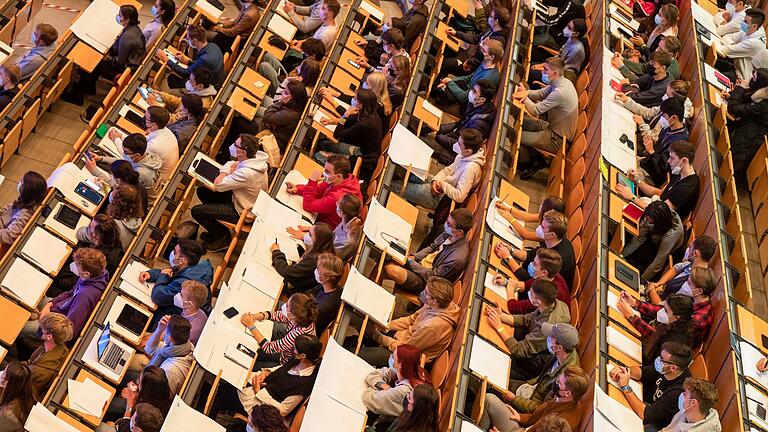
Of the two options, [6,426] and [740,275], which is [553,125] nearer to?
[740,275]

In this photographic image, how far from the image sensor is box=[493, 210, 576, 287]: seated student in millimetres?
7512

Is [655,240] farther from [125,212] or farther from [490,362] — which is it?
[125,212]

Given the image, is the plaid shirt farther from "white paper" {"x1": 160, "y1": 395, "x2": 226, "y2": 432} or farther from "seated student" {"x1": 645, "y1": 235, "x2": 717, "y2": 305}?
"white paper" {"x1": 160, "y1": 395, "x2": 226, "y2": 432}

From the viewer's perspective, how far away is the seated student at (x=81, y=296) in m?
6.84

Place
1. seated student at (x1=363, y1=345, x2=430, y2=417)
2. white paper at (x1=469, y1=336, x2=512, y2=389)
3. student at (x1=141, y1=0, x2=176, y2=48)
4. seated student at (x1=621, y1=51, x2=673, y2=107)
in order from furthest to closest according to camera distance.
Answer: student at (x1=141, y1=0, x2=176, y2=48), seated student at (x1=621, y1=51, x2=673, y2=107), white paper at (x1=469, y1=336, x2=512, y2=389), seated student at (x1=363, y1=345, x2=430, y2=417)

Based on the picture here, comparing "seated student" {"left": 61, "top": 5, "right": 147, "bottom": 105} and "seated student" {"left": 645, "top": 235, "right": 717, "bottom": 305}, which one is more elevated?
"seated student" {"left": 645, "top": 235, "right": 717, "bottom": 305}

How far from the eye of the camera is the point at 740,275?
7781mm

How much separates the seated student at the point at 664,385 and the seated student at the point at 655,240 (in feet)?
5.21

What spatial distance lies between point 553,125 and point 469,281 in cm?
277

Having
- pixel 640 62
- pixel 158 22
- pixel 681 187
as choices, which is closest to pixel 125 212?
pixel 158 22

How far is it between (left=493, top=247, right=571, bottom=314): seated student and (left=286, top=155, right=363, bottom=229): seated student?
58.7 inches

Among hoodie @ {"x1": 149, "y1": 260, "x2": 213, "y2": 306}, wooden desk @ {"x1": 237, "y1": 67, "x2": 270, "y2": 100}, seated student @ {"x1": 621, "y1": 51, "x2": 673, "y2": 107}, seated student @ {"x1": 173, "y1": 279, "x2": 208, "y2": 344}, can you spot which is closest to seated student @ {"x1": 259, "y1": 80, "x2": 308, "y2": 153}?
wooden desk @ {"x1": 237, "y1": 67, "x2": 270, "y2": 100}

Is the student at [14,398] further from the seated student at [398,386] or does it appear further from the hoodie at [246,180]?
the hoodie at [246,180]

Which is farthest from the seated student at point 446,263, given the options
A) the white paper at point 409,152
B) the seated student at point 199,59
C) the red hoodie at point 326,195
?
the seated student at point 199,59
